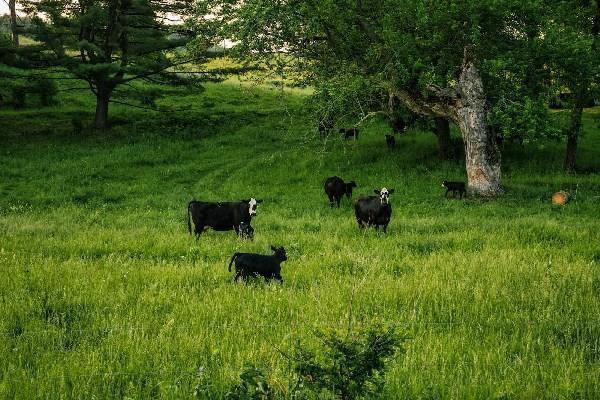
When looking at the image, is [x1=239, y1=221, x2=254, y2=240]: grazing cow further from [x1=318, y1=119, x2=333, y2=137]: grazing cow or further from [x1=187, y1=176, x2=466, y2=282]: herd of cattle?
[x1=318, y1=119, x2=333, y2=137]: grazing cow

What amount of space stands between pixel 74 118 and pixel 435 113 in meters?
26.7

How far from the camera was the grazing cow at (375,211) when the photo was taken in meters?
15.2

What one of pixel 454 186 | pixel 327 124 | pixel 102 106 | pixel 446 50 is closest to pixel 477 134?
Result: pixel 454 186

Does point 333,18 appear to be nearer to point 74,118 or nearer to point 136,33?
point 136,33

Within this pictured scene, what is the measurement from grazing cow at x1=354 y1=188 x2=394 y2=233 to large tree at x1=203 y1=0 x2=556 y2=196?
7.02m

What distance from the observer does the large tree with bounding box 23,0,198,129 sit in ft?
107

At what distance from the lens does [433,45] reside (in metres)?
21.9

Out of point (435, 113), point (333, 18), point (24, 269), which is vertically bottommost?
point (24, 269)

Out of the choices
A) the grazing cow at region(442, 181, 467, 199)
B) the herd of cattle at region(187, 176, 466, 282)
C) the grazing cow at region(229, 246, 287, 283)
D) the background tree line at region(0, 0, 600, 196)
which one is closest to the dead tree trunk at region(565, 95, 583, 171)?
the background tree line at region(0, 0, 600, 196)

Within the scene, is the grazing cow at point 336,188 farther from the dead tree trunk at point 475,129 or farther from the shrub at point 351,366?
the shrub at point 351,366

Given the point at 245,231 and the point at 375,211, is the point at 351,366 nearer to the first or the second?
the point at 245,231

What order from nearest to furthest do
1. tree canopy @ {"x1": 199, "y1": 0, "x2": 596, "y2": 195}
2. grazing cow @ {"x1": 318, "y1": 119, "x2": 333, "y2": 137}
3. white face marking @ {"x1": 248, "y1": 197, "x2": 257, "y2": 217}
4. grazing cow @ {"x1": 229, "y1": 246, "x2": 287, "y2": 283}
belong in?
1. grazing cow @ {"x1": 229, "y1": 246, "x2": 287, "y2": 283}
2. white face marking @ {"x1": 248, "y1": 197, "x2": 257, "y2": 217}
3. tree canopy @ {"x1": 199, "y1": 0, "x2": 596, "y2": 195}
4. grazing cow @ {"x1": 318, "y1": 119, "x2": 333, "y2": 137}

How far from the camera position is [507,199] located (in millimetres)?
19844

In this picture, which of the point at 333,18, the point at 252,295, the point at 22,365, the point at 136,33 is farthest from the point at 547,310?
the point at 136,33
